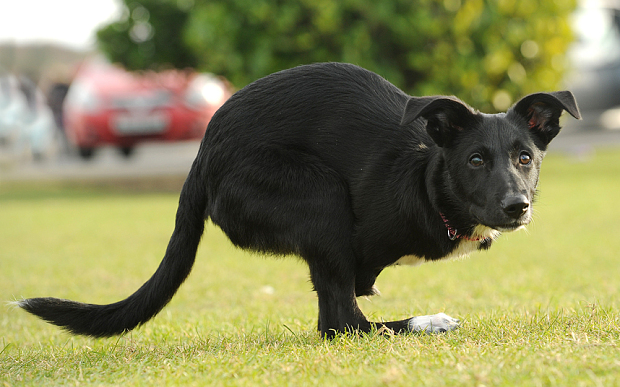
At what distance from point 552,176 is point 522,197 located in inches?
431

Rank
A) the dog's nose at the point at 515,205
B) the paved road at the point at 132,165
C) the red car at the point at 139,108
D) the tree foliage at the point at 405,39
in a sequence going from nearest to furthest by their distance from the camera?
1. the dog's nose at the point at 515,205
2. the tree foliage at the point at 405,39
3. the red car at the point at 139,108
4. the paved road at the point at 132,165

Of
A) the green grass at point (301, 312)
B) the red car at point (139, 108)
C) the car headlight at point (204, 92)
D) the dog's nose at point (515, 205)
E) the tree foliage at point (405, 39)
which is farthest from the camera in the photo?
the car headlight at point (204, 92)

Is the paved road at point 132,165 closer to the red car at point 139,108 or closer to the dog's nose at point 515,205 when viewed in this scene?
the red car at point 139,108

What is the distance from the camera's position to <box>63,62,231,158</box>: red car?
1339 cm

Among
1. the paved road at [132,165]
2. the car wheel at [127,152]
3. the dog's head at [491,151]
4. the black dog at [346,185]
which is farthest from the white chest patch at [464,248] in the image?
the car wheel at [127,152]

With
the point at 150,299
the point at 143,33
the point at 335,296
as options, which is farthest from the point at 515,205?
the point at 143,33

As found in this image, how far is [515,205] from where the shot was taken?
300cm

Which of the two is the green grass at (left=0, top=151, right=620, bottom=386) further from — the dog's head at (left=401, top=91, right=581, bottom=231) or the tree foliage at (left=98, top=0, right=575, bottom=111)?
the tree foliage at (left=98, top=0, right=575, bottom=111)

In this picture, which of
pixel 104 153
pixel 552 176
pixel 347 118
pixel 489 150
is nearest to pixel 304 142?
pixel 347 118

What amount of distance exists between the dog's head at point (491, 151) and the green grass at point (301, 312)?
1.87 feet

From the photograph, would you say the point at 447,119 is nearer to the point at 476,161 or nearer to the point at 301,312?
the point at 476,161

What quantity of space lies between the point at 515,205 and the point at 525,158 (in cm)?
33

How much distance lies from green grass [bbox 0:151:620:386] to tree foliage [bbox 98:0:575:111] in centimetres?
276

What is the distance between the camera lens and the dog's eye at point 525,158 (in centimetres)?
322
